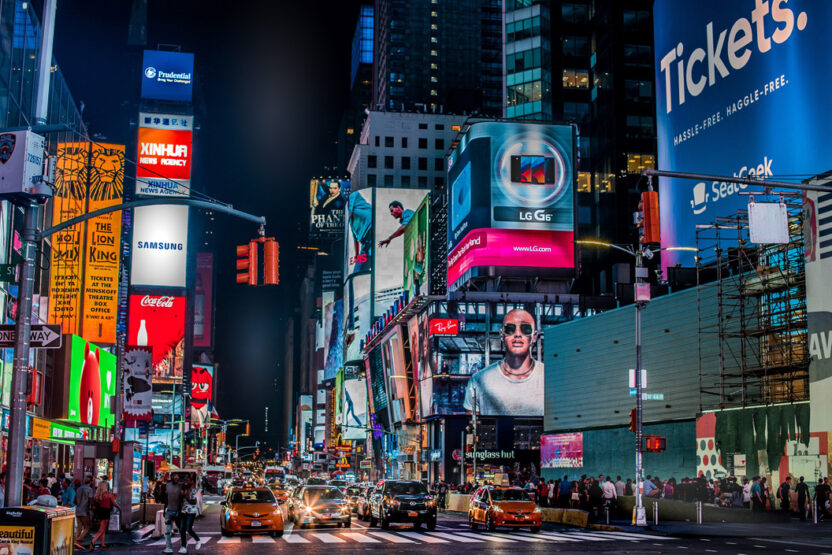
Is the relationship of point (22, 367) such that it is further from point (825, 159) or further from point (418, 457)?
point (418, 457)

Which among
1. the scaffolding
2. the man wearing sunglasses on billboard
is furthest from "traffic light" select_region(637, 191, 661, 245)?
the man wearing sunglasses on billboard

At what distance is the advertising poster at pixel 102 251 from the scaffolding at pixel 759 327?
30.3 metres

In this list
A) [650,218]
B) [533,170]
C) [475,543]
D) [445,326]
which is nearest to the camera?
[650,218]

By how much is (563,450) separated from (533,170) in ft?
106

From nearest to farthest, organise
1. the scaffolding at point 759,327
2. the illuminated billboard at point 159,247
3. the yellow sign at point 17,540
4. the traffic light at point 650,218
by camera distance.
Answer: the yellow sign at point 17,540
the traffic light at point 650,218
the scaffolding at point 759,327
the illuminated billboard at point 159,247

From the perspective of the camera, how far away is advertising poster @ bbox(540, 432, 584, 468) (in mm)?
64312

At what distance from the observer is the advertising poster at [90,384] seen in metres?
44.8

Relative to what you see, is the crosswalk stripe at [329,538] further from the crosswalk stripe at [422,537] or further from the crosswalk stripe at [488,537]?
the crosswalk stripe at [488,537]

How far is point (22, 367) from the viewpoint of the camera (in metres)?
18.2

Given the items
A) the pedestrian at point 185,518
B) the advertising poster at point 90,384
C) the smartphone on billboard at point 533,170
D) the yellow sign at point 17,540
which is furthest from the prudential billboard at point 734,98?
the yellow sign at point 17,540

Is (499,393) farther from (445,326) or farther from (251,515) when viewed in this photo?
(251,515)

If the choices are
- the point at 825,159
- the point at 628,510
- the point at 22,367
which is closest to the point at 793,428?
the point at 628,510

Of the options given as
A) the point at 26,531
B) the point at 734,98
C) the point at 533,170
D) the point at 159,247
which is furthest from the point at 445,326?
the point at 26,531

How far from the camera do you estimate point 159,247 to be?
4786 inches
